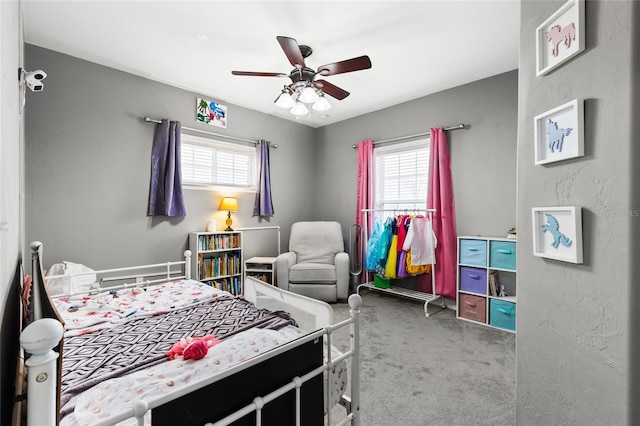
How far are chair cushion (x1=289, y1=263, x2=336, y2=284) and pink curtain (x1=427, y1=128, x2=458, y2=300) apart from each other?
4.29 feet

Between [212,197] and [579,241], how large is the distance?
11.9ft

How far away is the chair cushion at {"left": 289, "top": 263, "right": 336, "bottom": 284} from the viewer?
3.65 meters

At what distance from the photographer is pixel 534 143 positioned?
1182 mm

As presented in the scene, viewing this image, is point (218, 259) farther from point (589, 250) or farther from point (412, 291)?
point (589, 250)

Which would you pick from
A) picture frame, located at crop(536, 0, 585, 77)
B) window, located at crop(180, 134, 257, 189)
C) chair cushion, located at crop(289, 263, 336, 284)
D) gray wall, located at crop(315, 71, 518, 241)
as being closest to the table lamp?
window, located at crop(180, 134, 257, 189)

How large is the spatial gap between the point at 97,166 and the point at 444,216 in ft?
12.6

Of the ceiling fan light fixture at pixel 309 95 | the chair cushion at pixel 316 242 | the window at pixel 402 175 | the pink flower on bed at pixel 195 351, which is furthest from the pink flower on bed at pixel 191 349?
the window at pixel 402 175

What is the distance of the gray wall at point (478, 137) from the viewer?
9.94ft

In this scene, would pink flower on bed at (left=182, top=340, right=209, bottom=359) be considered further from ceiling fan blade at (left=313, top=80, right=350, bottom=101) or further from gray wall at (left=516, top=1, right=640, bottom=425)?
ceiling fan blade at (left=313, top=80, right=350, bottom=101)

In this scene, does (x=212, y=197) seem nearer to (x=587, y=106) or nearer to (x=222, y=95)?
(x=222, y=95)

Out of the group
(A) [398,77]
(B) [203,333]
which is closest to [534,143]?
(B) [203,333]

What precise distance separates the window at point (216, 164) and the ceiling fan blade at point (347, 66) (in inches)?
83.0

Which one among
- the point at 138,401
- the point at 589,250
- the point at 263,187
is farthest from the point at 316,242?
the point at 138,401

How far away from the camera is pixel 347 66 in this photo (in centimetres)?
217
